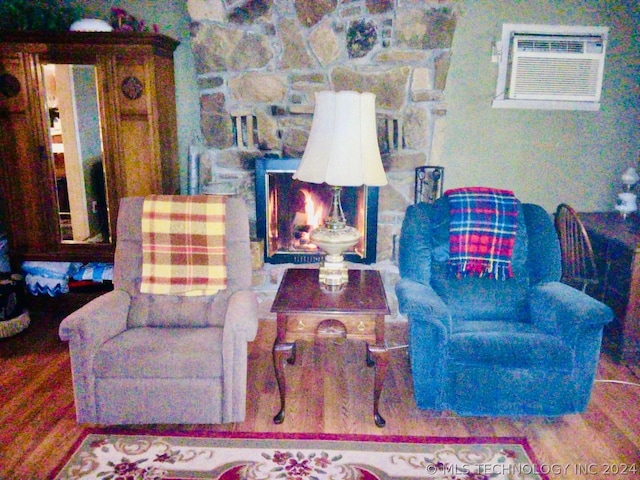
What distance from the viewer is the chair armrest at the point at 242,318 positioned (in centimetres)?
213

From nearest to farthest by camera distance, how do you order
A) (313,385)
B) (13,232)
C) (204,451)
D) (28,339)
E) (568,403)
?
(204,451) < (568,403) < (313,385) < (28,339) < (13,232)

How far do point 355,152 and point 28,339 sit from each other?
2430 mm

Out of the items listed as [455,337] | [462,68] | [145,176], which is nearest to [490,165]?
[462,68]

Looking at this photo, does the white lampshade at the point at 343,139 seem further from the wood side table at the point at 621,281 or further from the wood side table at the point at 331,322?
the wood side table at the point at 621,281

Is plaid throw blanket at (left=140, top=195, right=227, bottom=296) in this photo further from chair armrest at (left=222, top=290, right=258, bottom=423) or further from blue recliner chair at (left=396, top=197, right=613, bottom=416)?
blue recliner chair at (left=396, top=197, right=613, bottom=416)

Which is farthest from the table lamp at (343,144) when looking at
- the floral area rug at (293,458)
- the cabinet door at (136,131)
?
the cabinet door at (136,131)

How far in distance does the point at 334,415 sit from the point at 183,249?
110cm

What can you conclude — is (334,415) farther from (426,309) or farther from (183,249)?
(183,249)

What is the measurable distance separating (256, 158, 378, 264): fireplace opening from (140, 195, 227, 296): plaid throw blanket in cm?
93

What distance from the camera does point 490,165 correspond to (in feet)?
11.6

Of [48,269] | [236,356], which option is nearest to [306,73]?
[236,356]

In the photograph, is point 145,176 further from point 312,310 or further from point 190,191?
point 312,310

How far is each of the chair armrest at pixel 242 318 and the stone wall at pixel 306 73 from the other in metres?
1.26

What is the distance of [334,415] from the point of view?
237 cm
